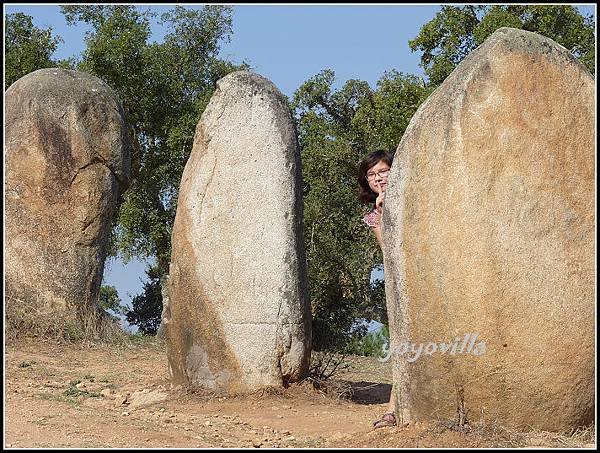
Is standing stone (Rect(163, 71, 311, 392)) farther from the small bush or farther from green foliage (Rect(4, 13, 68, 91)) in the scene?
green foliage (Rect(4, 13, 68, 91))

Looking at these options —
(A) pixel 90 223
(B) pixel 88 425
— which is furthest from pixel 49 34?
(B) pixel 88 425

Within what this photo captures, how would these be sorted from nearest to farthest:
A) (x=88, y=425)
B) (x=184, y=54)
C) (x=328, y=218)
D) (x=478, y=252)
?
(x=478, y=252) → (x=88, y=425) → (x=328, y=218) → (x=184, y=54)

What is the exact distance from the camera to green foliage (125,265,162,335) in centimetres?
2050

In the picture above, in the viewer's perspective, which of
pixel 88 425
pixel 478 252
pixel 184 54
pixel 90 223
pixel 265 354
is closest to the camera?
pixel 478 252

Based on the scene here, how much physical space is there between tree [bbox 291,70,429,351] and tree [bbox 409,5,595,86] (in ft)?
1.92

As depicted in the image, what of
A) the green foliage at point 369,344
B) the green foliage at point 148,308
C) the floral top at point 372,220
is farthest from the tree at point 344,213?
the floral top at point 372,220

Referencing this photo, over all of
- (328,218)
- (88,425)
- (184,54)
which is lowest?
(88,425)

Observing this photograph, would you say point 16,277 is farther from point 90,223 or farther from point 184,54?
point 184,54

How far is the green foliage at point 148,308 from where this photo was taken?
67.3ft

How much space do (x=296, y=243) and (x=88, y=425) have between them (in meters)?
2.53

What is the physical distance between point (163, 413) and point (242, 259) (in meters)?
1.45

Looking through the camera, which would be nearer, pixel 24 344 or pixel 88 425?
pixel 88 425

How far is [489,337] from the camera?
6.60 m

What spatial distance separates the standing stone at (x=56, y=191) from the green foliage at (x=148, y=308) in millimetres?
6919
